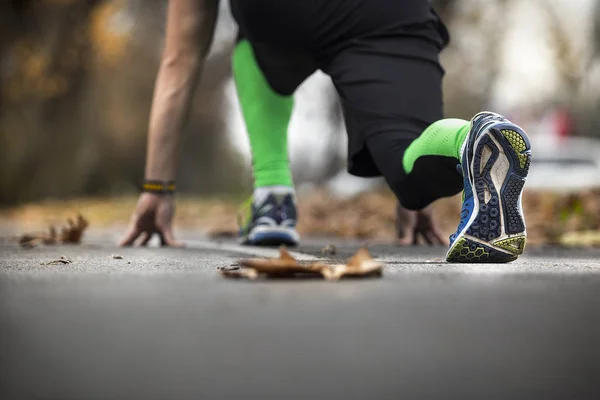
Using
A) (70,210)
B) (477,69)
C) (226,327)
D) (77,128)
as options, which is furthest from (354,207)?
(477,69)

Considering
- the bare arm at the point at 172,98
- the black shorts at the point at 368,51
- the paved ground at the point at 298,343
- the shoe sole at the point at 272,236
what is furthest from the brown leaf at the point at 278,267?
the bare arm at the point at 172,98

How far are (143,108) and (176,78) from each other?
2080cm

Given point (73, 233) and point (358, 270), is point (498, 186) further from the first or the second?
point (73, 233)

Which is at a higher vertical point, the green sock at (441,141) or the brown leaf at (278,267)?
the green sock at (441,141)

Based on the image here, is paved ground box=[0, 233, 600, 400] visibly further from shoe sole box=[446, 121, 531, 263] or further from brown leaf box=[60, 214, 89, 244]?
brown leaf box=[60, 214, 89, 244]

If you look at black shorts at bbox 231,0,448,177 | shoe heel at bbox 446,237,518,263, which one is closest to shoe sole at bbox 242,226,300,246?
black shorts at bbox 231,0,448,177

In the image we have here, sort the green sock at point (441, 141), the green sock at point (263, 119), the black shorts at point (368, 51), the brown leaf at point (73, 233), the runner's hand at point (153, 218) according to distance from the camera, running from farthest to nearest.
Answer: the brown leaf at point (73, 233)
the green sock at point (263, 119)
the runner's hand at point (153, 218)
the black shorts at point (368, 51)
the green sock at point (441, 141)

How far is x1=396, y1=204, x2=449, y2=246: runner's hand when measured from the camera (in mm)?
3982

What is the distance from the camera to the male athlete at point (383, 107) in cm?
222

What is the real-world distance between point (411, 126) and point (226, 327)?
1612 millimetres

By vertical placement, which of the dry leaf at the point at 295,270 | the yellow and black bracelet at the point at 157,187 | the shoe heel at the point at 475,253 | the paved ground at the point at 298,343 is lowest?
the paved ground at the point at 298,343

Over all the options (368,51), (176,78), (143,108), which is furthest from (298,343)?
(143,108)

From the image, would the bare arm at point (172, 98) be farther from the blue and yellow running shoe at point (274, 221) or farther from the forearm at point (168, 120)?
the blue and yellow running shoe at point (274, 221)

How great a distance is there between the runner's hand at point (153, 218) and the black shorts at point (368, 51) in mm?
927
